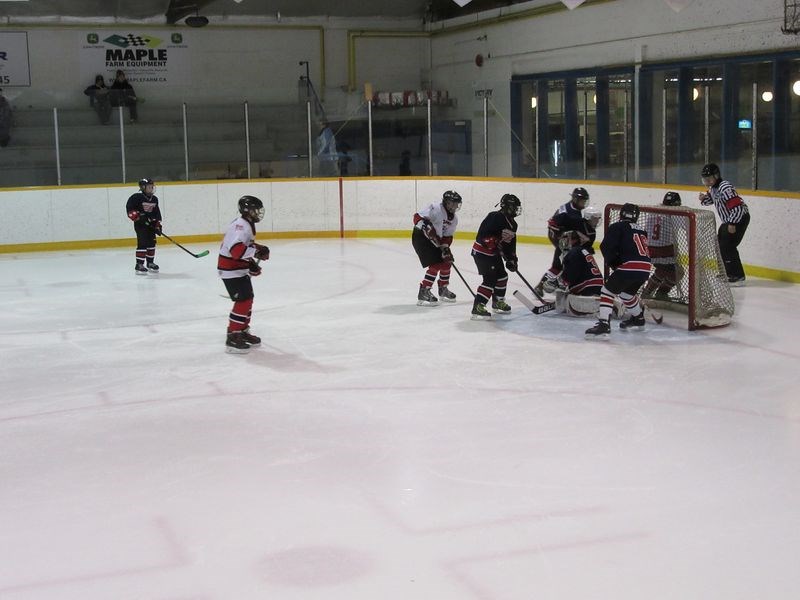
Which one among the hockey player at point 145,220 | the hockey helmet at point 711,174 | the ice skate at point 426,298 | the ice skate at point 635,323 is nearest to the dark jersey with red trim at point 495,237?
the ice skate at point 426,298

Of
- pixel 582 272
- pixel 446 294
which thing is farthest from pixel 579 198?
pixel 446 294

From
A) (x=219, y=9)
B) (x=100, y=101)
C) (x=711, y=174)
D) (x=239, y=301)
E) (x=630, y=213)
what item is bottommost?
(x=239, y=301)

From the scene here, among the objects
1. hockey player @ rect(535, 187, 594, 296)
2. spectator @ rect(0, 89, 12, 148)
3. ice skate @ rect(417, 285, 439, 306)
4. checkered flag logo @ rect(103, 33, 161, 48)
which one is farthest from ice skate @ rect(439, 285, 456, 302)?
checkered flag logo @ rect(103, 33, 161, 48)

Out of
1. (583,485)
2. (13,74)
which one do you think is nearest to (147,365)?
(583,485)

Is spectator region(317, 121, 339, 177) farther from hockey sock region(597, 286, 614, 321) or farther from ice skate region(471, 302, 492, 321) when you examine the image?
hockey sock region(597, 286, 614, 321)

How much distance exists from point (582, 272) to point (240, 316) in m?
2.49

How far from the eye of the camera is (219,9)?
1622 cm

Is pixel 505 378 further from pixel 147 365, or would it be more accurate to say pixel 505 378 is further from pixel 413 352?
pixel 147 365

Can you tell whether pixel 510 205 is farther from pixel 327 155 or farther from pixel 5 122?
pixel 5 122

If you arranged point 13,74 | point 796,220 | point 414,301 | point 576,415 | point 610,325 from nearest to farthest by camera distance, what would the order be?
1. point 576,415
2. point 610,325
3. point 414,301
4. point 796,220
5. point 13,74

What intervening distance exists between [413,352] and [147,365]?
1576 millimetres

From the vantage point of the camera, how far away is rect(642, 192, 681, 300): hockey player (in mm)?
7715

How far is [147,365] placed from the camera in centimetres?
637

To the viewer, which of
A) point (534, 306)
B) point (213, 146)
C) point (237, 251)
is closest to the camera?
point (237, 251)
